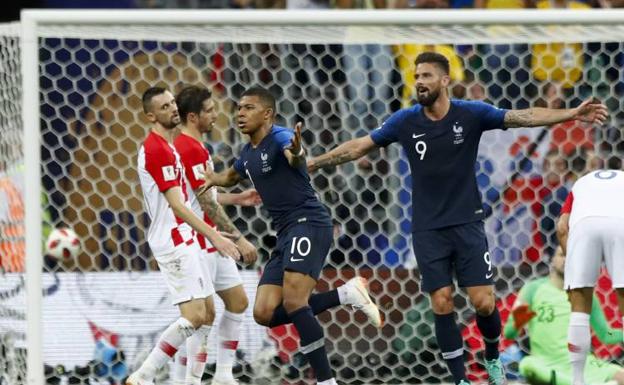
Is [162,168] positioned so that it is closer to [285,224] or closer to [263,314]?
[285,224]

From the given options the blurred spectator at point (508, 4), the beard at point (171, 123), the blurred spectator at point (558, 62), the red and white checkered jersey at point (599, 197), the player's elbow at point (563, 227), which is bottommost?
the player's elbow at point (563, 227)

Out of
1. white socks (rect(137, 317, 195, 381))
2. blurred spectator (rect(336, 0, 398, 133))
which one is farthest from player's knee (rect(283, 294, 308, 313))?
blurred spectator (rect(336, 0, 398, 133))

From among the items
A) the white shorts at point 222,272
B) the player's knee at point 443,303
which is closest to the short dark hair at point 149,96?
the white shorts at point 222,272

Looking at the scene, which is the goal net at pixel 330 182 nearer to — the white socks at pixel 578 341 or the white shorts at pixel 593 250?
the white socks at pixel 578 341

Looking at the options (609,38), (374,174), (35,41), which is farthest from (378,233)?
(35,41)

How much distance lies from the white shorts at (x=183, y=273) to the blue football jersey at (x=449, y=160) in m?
1.18

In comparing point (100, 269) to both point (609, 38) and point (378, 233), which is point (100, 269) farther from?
point (609, 38)

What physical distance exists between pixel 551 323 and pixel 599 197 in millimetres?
1387

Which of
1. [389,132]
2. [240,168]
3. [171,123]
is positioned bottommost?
[240,168]

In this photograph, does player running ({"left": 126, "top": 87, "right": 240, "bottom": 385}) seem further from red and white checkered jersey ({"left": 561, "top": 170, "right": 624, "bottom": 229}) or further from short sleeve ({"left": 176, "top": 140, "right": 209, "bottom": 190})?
red and white checkered jersey ({"left": 561, "top": 170, "right": 624, "bottom": 229})

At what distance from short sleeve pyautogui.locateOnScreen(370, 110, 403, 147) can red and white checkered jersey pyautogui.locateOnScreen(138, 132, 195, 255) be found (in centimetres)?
105

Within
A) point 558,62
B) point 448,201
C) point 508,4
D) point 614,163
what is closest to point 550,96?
point 558,62

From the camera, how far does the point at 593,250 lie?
7312 millimetres

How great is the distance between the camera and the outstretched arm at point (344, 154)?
7.45 m
